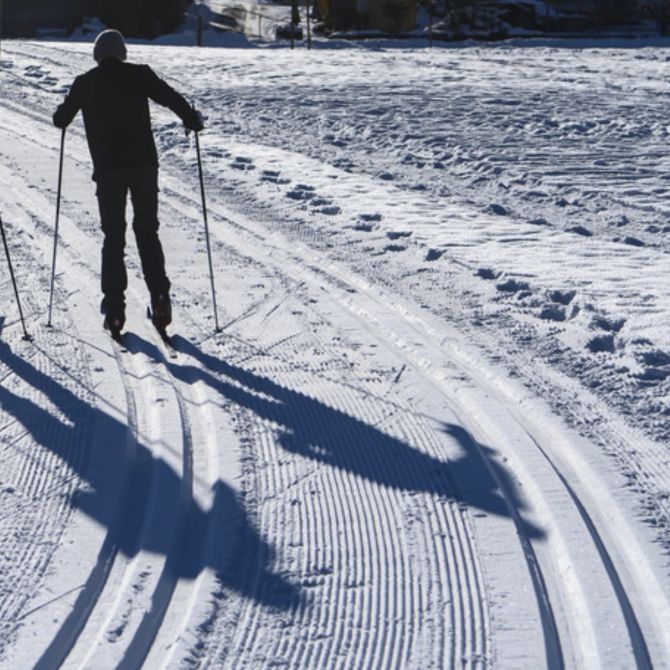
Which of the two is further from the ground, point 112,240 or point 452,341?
point 112,240

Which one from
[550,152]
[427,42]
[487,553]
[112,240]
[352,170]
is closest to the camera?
[487,553]

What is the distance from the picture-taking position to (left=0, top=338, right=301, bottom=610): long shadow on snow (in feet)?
15.1

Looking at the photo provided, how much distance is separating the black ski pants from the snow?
0.31 m

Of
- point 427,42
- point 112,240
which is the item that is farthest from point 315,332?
point 427,42

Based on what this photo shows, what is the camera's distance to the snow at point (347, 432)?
168 inches

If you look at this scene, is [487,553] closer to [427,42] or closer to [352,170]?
[352,170]

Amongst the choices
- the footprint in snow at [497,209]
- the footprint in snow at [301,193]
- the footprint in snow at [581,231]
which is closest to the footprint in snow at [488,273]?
the footprint in snow at [581,231]

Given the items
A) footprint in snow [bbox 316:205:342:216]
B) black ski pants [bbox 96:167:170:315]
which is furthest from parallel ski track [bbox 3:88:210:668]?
footprint in snow [bbox 316:205:342:216]

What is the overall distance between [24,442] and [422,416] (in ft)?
6.15

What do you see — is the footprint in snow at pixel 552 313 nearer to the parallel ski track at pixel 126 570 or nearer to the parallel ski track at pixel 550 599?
the parallel ski track at pixel 550 599

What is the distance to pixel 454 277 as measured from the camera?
924 cm

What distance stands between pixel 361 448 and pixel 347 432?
227 millimetres

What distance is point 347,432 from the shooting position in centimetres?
606

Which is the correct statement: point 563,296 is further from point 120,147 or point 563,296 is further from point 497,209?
point 497,209
